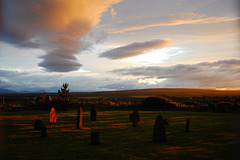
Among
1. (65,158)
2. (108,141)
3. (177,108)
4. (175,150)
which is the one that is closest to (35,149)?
(65,158)

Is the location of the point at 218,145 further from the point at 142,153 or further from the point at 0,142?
the point at 0,142

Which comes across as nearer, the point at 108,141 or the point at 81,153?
the point at 81,153

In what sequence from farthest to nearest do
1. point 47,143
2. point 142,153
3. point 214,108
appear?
1. point 214,108
2. point 47,143
3. point 142,153

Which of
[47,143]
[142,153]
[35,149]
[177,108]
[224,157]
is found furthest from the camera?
[177,108]

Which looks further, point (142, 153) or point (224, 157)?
point (142, 153)

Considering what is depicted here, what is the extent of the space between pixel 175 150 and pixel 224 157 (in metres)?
2.62

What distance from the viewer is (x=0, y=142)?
13992mm

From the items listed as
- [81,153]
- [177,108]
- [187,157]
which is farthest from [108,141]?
[177,108]

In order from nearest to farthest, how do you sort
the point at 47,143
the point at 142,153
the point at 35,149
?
the point at 142,153 < the point at 35,149 < the point at 47,143

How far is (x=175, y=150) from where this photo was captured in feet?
38.8

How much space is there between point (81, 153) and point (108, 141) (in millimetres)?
3404

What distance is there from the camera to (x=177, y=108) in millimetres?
49344

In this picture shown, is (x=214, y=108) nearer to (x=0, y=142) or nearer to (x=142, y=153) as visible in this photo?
(x=142, y=153)

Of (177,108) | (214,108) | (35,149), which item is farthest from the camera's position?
(177,108)
